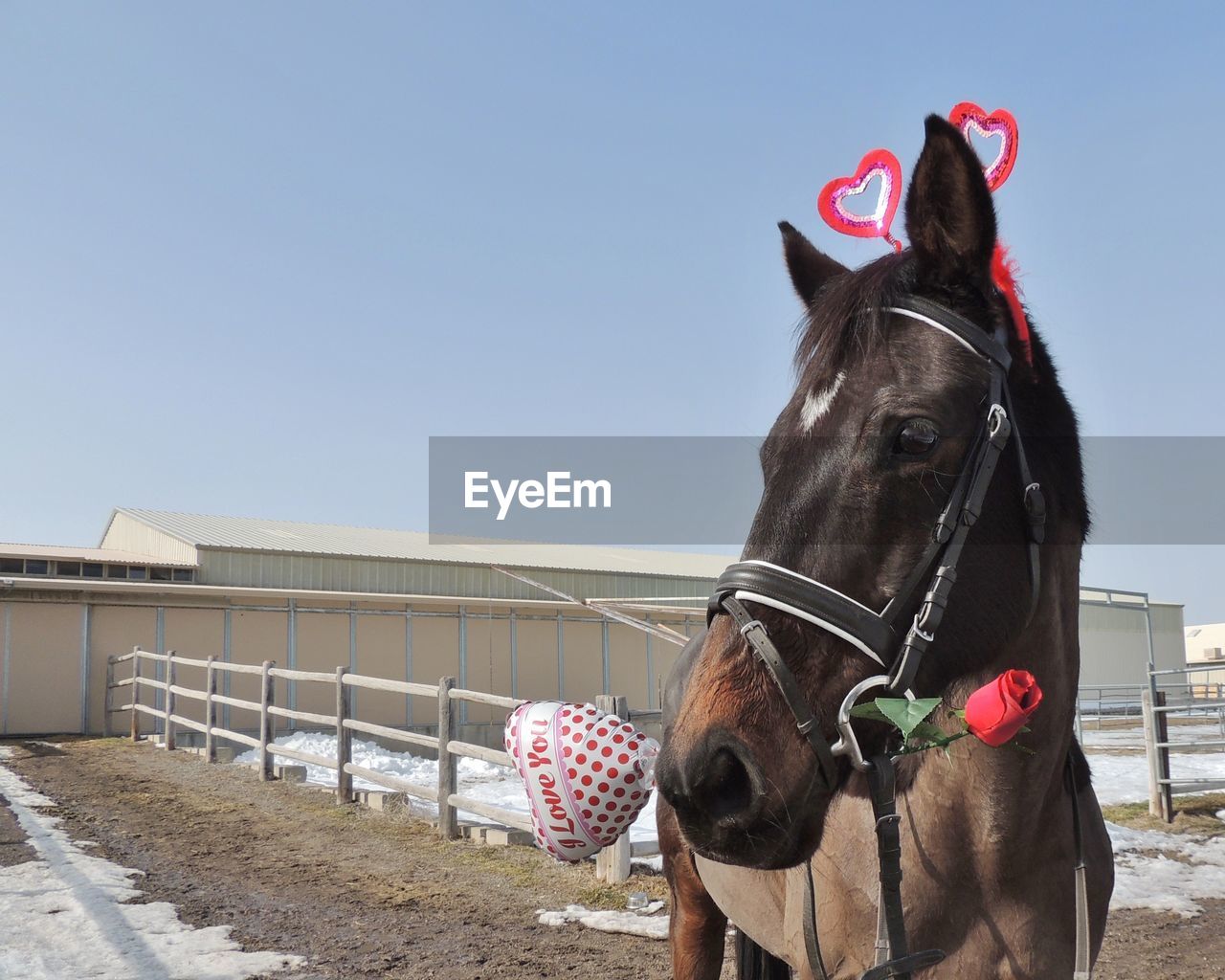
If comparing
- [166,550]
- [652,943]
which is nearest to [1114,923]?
[652,943]

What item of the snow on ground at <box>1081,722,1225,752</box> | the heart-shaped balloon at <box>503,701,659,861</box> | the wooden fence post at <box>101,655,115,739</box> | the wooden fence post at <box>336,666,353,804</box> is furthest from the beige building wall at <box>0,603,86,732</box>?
the snow on ground at <box>1081,722,1225,752</box>

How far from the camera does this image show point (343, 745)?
954cm

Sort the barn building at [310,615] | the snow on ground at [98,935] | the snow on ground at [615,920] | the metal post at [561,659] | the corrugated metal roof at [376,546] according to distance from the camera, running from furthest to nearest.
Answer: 1. the metal post at [561,659]
2. the corrugated metal roof at [376,546]
3. the barn building at [310,615]
4. the snow on ground at [615,920]
5. the snow on ground at [98,935]

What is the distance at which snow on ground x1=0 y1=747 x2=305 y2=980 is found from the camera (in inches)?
171

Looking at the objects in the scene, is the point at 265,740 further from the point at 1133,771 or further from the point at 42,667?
the point at 1133,771

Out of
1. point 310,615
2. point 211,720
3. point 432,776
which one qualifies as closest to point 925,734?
point 432,776

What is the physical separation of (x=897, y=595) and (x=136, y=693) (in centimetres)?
1645

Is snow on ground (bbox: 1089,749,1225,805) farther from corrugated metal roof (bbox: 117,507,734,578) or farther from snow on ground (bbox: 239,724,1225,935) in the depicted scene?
corrugated metal roof (bbox: 117,507,734,578)

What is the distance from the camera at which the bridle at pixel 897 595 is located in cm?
135

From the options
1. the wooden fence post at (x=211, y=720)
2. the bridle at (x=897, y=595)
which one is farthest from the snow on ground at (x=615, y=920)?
the wooden fence post at (x=211, y=720)

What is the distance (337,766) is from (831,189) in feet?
28.7

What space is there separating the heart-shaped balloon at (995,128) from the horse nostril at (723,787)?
1218mm

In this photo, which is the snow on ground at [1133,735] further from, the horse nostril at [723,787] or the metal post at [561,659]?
the horse nostril at [723,787]

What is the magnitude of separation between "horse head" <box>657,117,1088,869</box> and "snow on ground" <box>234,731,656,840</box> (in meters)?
6.01
